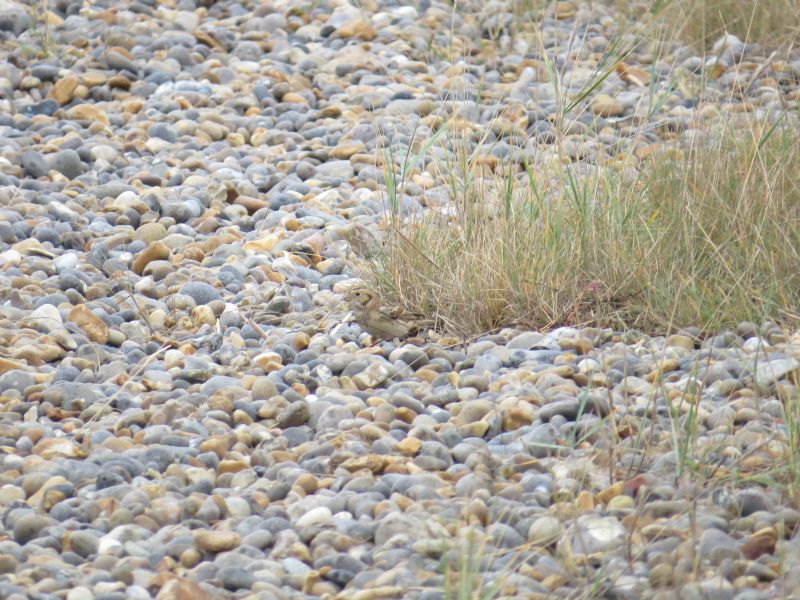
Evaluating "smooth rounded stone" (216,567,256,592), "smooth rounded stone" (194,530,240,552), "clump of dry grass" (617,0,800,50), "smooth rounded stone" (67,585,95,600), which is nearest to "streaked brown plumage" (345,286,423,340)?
"smooth rounded stone" (194,530,240,552)

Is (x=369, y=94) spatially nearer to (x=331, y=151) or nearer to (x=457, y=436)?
(x=331, y=151)

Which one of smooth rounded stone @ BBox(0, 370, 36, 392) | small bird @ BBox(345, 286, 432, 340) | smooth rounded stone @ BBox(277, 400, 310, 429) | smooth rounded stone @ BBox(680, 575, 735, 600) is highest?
smooth rounded stone @ BBox(680, 575, 735, 600)

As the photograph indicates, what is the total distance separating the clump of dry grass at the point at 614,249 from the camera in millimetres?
3033

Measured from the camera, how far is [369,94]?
5086mm

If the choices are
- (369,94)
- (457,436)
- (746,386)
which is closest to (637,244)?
(746,386)

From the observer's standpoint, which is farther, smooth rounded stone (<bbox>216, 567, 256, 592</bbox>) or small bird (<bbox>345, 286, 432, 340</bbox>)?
small bird (<bbox>345, 286, 432, 340</bbox>)

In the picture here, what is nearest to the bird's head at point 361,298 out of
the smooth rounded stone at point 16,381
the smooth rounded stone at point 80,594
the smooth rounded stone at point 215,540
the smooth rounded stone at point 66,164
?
the smooth rounded stone at point 16,381

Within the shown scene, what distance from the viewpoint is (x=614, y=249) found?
314 cm

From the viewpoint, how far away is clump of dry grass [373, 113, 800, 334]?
3.03 m

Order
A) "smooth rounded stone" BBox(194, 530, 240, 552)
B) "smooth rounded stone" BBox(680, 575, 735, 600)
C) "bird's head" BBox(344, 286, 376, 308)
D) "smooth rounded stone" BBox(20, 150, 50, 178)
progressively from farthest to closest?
"smooth rounded stone" BBox(20, 150, 50, 178) < "bird's head" BBox(344, 286, 376, 308) < "smooth rounded stone" BBox(194, 530, 240, 552) < "smooth rounded stone" BBox(680, 575, 735, 600)

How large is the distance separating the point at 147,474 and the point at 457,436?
70cm

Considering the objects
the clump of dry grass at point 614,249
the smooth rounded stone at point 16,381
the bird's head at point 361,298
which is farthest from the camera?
the bird's head at point 361,298

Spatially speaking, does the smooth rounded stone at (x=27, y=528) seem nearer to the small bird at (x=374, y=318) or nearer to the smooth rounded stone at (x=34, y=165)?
the small bird at (x=374, y=318)

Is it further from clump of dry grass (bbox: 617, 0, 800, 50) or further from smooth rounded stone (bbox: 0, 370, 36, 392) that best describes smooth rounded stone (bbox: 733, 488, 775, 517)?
clump of dry grass (bbox: 617, 0, 800, 50)
